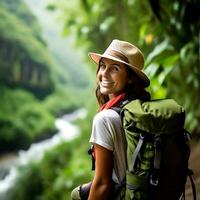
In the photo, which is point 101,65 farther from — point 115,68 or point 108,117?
point 108,117

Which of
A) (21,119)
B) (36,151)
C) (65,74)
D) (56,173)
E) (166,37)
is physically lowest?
(36,151)

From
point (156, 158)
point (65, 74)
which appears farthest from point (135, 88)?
point (65, 74)

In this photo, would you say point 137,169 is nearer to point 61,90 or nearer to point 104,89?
point 104,89

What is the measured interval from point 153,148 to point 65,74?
1025 cm

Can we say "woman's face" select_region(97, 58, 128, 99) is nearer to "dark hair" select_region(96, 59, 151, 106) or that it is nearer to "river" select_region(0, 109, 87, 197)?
"dark hair" select_region(96, 59, 151, 106)

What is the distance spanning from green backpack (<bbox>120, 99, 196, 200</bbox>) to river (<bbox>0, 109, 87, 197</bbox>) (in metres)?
5.97

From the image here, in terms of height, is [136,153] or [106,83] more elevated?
[106,83]

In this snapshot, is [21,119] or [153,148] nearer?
[153,148]

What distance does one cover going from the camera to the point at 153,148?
1.27 metres

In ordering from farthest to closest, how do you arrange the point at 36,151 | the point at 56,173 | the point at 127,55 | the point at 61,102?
the point at 61,102 → the point at 36,151 → the point at 56,173 → the point at 127,55

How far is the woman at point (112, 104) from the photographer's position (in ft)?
4.44

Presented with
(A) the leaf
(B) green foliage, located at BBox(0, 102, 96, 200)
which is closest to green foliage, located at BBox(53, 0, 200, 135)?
(A) the leaf

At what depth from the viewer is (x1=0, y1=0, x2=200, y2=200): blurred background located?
3.71 m

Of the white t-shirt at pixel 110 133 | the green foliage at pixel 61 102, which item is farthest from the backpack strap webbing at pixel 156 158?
the green foliage at pixel 61 102
